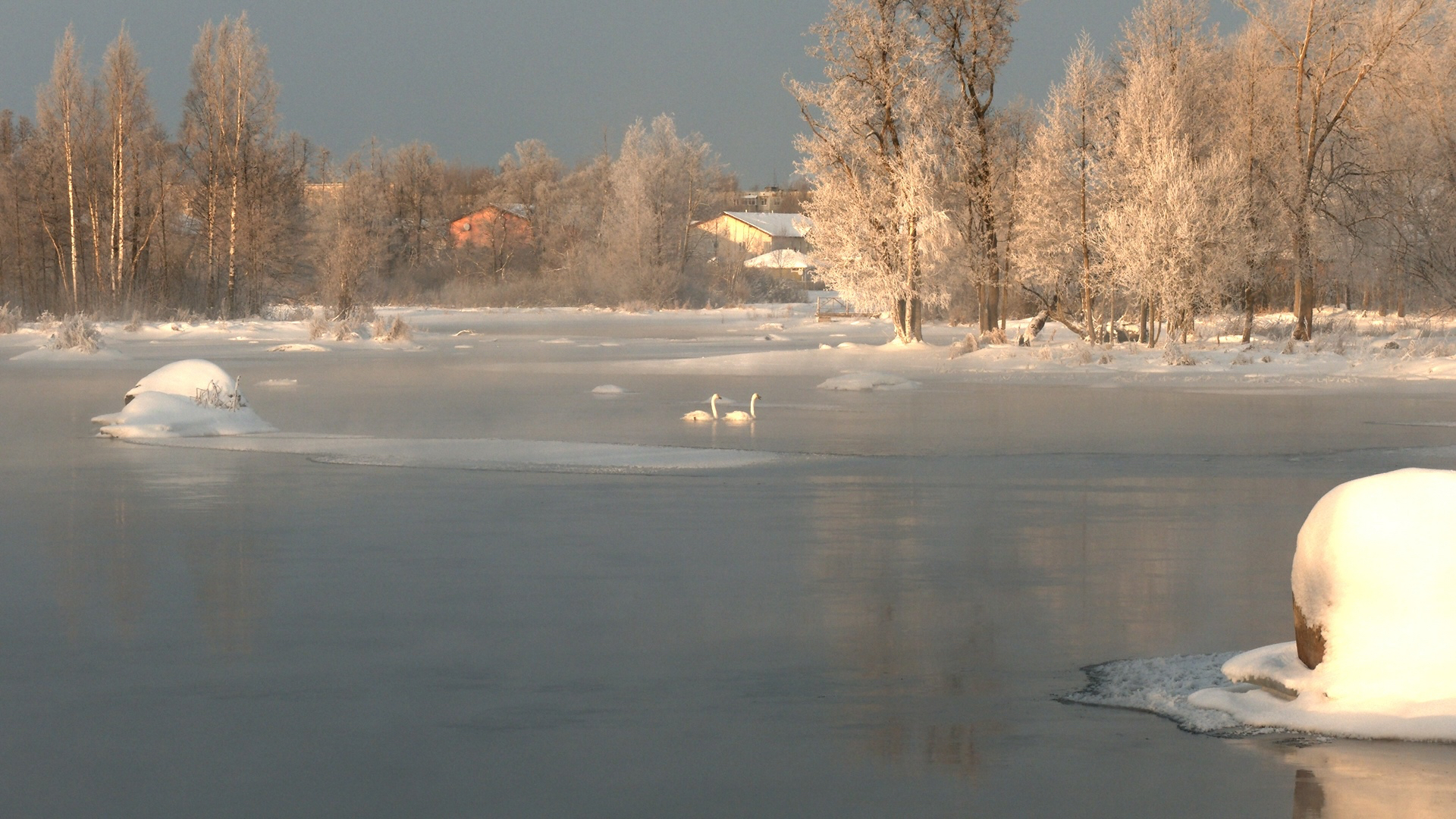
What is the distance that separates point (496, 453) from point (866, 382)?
11282 mm

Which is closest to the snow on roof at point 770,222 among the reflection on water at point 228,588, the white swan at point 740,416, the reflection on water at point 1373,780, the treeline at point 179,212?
the treeline at point 179,212

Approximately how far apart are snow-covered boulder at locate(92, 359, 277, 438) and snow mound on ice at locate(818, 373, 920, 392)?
419 inches

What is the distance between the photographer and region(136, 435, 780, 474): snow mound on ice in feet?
46.0

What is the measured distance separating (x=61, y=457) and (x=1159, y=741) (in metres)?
12.2

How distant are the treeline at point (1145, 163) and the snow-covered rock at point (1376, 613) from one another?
28.0 m

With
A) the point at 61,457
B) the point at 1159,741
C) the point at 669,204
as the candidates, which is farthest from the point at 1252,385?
the point at 669,204

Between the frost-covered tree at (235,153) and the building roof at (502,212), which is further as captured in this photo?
the building roof at (502,212)

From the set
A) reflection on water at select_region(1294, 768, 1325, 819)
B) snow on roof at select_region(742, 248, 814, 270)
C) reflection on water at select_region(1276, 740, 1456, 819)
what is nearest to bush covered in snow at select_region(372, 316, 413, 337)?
reflection on water at select_region(1276, 740, 1456, 819)

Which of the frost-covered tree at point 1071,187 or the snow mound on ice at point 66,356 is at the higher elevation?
the frost-covered tree at point 1071,187

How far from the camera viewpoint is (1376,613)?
5836 millimetres

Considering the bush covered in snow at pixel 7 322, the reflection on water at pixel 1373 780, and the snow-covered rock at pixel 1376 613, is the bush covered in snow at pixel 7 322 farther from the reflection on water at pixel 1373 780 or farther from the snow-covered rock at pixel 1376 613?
the reflection on water at pixel 1373 780

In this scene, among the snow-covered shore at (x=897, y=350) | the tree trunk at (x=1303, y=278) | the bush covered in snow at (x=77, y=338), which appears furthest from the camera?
the tree trunk at (x=1303, y=278)

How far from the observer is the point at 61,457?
48.2 feet

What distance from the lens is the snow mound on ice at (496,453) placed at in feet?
46.0
